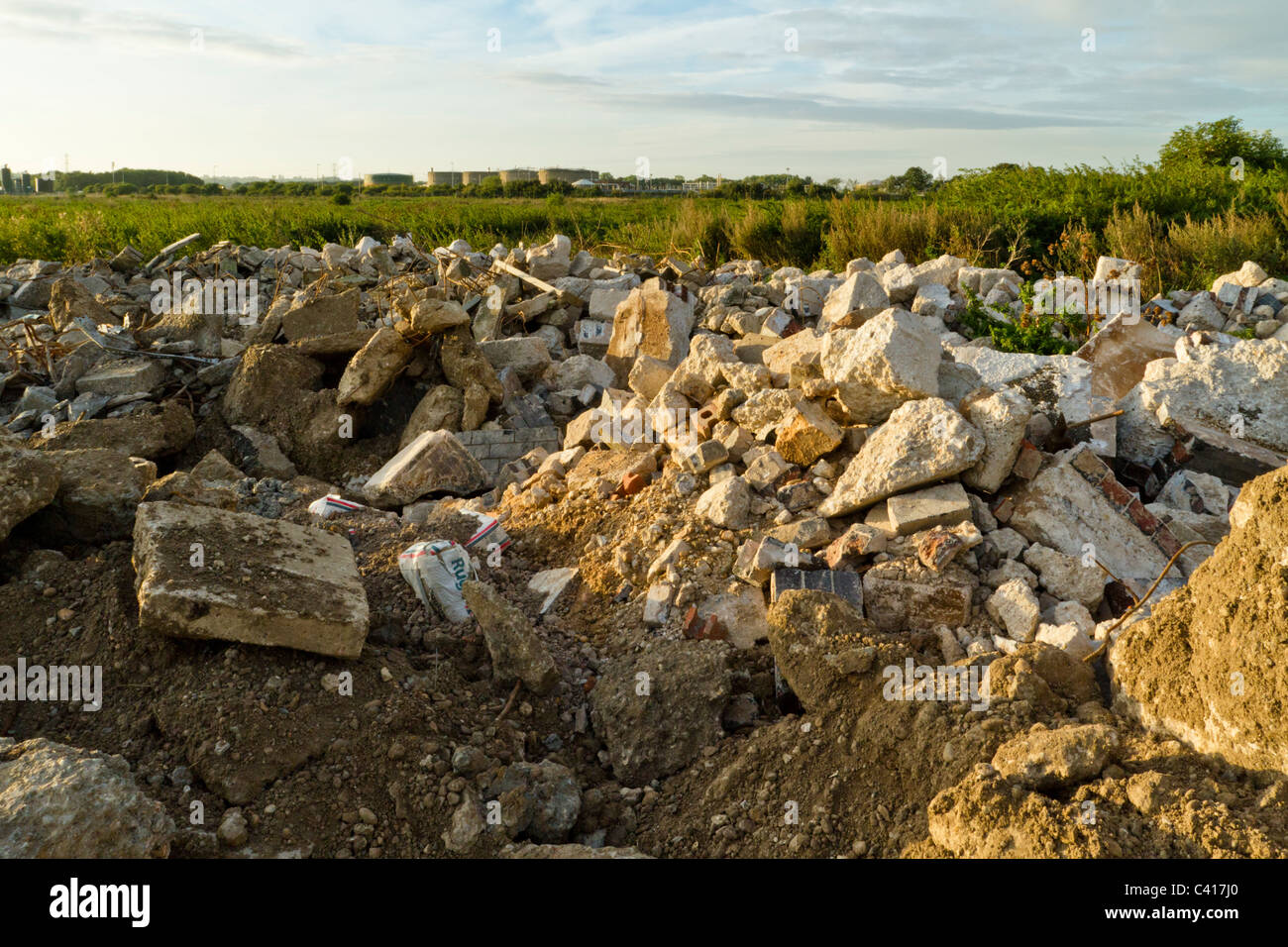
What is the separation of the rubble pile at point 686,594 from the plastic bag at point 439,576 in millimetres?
26

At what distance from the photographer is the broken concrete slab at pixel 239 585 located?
340 centimetres

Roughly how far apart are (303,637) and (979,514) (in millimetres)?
3233

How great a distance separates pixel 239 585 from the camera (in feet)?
11.6

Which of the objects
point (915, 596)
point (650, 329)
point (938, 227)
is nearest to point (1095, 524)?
point (915, 596)

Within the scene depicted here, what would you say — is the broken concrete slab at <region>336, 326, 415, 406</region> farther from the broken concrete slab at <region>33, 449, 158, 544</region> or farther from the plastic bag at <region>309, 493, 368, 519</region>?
the broken concrete slab at <region>33, 449, 158, 544</region>

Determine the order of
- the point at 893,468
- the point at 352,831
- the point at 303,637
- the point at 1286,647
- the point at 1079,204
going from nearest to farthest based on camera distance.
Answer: the point at 1286,647 < the point at 352,831 < the point at 303,637 < the point at 893,468 < the point at 1079,204

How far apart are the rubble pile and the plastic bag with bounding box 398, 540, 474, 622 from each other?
3cm

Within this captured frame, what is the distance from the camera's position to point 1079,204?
12.0 meters

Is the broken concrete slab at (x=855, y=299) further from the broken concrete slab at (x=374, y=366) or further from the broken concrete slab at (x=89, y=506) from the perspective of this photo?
the broken concrete slab at (x=89, y=506)

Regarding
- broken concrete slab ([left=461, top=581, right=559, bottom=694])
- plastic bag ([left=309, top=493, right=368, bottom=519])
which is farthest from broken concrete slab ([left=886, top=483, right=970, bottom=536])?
plastic bag ([left=309, top=493, right=368, bottom=519])

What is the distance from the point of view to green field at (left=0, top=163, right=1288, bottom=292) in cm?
1029

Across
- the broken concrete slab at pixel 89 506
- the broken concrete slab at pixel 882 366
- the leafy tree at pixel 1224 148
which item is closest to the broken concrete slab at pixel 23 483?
the broken concrete slab at pixel 89 506
